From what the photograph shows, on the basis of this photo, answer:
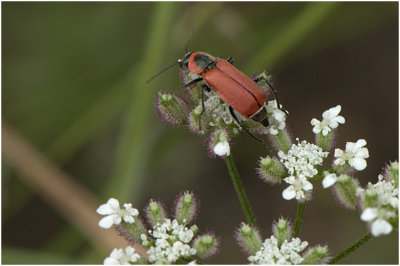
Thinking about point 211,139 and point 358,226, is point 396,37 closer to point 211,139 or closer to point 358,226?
point 358,226

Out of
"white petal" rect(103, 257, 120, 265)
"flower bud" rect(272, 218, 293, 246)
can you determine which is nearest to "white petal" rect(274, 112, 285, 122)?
"flower bud" rect(272, 218, 293, 246)

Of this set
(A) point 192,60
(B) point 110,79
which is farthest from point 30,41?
(A) point 192,60

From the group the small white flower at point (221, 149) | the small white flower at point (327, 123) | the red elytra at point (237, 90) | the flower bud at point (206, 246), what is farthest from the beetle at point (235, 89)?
the flower bud at point (206, 246)

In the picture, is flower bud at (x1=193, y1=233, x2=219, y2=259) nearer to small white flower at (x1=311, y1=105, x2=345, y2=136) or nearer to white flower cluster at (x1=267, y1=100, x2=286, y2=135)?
white flower cluster at (x1=267, y1=100, x2=286, y2=135)

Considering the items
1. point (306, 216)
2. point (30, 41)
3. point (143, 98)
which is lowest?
point (306, 216)

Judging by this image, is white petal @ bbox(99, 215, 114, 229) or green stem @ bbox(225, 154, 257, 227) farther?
green stem @ bbox(225, 154, 257, 227)

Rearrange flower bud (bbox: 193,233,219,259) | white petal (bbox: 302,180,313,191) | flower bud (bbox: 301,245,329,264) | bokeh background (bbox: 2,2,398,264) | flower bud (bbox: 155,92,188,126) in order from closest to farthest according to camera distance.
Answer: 1. flower bud (bbox: 301,245,329,264)
2. flower bud (bbox: 193,233,219,259)
3. white petal (bbox: 302,180,313,191)
4. flower bud (bbox: 155,92,188,126)
5. bokeh background (bbox: 2,2,398,264)

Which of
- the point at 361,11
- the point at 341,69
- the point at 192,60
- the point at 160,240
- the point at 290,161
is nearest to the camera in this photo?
the point at 160,240

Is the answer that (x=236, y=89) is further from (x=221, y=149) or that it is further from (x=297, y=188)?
(x=297, y=188)
